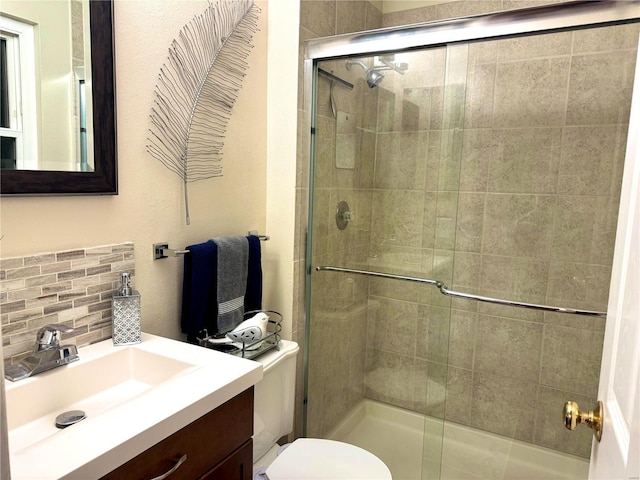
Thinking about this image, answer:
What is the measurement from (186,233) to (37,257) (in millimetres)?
511

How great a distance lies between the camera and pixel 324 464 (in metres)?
1.61

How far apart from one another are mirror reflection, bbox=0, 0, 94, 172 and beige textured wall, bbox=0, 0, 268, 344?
10cm

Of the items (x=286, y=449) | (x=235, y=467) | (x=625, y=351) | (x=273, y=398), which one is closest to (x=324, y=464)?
(x=286, y=449)

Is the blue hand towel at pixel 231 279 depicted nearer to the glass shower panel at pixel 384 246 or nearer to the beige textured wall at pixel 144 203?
the beige textured wall at pixel 144 203

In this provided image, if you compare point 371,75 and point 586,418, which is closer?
point 586,418

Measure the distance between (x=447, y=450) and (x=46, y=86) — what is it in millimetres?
2309

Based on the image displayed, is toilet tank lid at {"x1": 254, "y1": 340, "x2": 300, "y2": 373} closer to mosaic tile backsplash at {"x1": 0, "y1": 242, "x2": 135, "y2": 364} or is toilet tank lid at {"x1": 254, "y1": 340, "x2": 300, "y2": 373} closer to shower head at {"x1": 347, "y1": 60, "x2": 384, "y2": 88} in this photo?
mosaic tile backsplash at {"x1": 0, "y1": 242, "x2": 135, "y2": 364}

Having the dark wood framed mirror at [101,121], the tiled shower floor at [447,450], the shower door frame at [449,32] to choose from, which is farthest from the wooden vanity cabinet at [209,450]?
the tiled shower floor at [447,450]

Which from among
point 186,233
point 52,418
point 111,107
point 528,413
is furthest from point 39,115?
point 528,413

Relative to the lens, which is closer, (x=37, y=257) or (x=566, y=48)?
(x=37, y=257)

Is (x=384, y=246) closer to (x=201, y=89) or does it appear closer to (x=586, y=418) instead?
(x=201, y=89)

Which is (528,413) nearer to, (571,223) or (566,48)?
(571,223)

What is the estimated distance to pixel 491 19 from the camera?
1.58m

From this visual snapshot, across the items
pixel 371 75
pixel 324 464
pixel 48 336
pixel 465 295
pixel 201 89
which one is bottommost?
pixel 324 464
